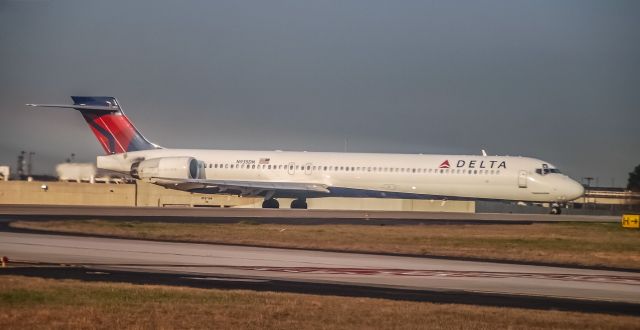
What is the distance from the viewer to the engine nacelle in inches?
2729

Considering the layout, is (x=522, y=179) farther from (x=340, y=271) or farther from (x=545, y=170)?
(x=340, y=271)

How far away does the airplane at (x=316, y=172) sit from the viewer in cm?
6469

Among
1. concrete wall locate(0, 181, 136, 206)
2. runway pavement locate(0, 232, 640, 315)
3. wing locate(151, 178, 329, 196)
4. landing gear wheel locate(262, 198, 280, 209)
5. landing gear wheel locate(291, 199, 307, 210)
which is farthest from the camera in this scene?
concrete wall locate(0, 181, 136, 206)

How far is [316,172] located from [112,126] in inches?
685

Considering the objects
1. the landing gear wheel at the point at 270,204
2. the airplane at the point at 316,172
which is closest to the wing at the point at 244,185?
the airplane at the point at 316,172

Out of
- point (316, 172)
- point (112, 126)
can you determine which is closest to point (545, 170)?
point (316, 172)

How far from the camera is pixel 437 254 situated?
111ft

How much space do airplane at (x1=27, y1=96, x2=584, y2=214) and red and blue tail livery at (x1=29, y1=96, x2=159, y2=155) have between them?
0.08m

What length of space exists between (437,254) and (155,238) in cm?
1099

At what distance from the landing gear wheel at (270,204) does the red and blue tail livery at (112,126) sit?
12164 mm

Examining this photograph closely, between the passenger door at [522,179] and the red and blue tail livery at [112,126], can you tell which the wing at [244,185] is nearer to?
the red and blue tail livery at [112,126]

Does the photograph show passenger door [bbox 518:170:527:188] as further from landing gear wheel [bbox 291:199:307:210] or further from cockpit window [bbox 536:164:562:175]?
landing gear wheel [bbox 291:199:307:210]

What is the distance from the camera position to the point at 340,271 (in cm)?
2688

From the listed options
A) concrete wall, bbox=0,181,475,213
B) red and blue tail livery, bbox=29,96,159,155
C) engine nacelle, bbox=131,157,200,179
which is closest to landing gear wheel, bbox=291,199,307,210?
concrete wall, bbox=0,181,475,213
